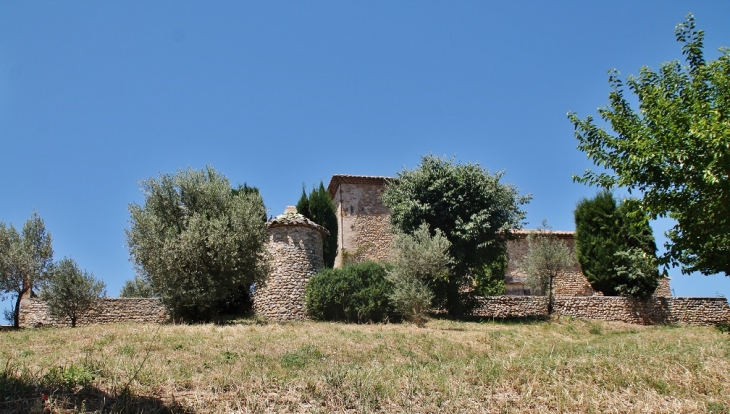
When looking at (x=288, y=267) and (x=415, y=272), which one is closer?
(x=415, y=272)

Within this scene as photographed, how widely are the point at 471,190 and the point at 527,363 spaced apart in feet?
46.1

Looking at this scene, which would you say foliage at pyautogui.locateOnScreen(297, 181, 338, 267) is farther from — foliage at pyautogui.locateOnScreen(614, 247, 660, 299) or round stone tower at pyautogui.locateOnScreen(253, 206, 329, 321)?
foliage at pyautogui.locateOnScreen(614, 247, 660, 299)

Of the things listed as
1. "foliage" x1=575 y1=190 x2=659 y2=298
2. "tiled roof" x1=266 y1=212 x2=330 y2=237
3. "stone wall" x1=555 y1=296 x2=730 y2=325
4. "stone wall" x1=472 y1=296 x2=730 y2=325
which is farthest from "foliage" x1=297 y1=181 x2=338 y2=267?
"foliage" x1=575 y1=190 x2=659 y2=298

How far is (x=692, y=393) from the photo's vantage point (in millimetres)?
6438

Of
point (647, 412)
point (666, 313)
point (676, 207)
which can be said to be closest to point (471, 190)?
point (666, 313)

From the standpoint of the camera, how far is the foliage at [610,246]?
22062 millimetres

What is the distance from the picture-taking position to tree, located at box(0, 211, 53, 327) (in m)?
18.4

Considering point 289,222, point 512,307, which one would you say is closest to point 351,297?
point 289,222

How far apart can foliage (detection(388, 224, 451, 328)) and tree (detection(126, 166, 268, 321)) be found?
465cm

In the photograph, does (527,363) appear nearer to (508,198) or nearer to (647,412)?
(647,412)

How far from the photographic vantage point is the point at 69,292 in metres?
17.4

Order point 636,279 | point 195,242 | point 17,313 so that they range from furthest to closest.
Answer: point 636,279 → point 17,313 → point 195,242

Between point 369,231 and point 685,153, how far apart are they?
2069 centimetres

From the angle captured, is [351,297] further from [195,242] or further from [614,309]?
[614,309]
